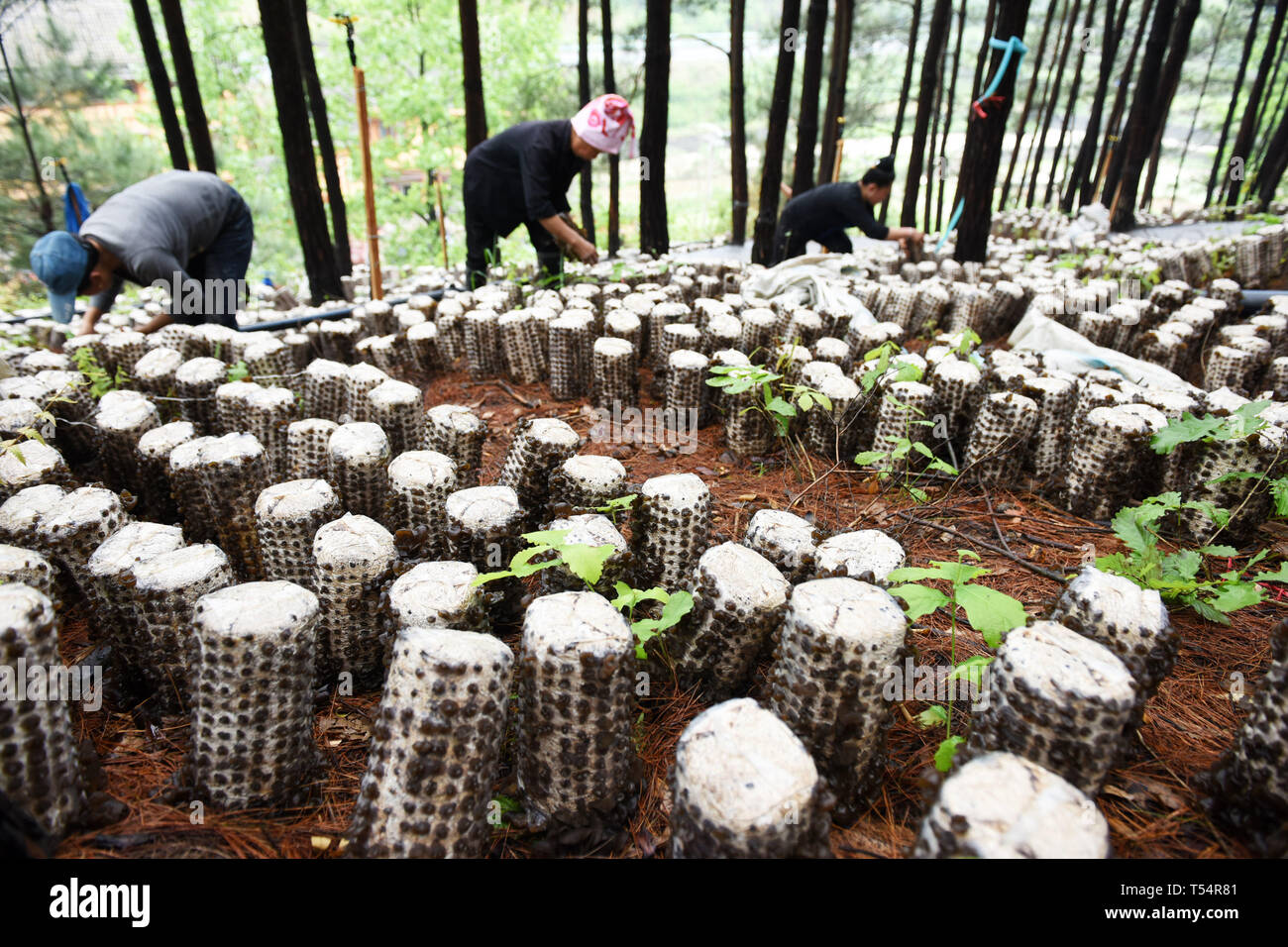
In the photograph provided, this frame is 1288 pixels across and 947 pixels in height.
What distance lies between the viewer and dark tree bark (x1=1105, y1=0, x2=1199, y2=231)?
9141mm

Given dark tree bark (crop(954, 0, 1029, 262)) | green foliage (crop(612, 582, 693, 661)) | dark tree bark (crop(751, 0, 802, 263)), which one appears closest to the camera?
green foliage (crop(612, 582, 693, 661))

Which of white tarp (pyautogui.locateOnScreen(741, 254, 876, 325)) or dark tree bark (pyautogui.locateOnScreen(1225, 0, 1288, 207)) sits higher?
dark tree bark (pyautogui.locateOnScreen(1225, 0, 1288, 207))

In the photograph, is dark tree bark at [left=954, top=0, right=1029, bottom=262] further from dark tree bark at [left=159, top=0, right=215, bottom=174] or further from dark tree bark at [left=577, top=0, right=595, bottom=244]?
dark tree bark at [left=159, top=0, right=215, bottom=174]

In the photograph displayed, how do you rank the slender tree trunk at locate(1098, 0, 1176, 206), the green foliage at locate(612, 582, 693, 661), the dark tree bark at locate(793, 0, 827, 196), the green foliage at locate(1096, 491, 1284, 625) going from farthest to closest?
the slender tree trunk at locate(1098, 0, 1176, 206)
the dark tree bark at locate(793, 0, 827, 196)
the green foliage at locate(1096, 491, 1284, 625)
the green foliage at locate(612, 582, 693, 661)

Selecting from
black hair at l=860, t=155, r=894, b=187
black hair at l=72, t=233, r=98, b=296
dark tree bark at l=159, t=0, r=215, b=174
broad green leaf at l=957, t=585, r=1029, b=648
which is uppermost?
dark tree bark at l=159, t=0, r=215, b=174

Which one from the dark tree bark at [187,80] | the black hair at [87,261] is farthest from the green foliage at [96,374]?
the dark tree bark at [187,80]

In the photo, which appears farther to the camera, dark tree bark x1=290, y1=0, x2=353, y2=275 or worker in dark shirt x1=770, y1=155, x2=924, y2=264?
dark tree bark x1=290, y1=0, x2=353, y2=275

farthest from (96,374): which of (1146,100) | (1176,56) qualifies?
(1176,56)

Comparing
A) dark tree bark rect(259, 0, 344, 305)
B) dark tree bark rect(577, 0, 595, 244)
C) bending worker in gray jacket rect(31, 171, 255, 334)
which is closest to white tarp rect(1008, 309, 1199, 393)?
bending worker in gray jacket rect(31, 171, 255, 334)

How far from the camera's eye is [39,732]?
139cm

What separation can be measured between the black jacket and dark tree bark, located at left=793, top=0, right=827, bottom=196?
3993 mm

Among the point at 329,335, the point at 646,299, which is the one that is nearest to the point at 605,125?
the point at 646,299

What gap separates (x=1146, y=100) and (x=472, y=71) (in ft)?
33.0

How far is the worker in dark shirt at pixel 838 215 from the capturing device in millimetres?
7312
